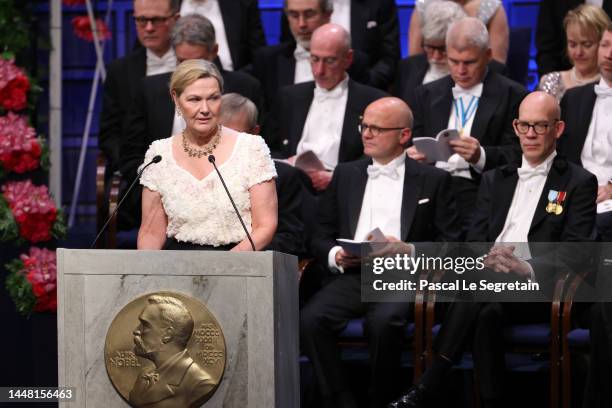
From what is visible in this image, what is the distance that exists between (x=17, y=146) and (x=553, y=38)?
9.41 feet

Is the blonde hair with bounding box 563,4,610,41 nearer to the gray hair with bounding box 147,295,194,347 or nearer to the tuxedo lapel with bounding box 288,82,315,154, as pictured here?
the tuxedo lapel with bounding box 288,82,315,154

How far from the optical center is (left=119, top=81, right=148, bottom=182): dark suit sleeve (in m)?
5.84

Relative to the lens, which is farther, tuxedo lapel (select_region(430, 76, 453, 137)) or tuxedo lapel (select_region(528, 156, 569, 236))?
tuxedo lapel (select_region(430, 76, 453, 137))

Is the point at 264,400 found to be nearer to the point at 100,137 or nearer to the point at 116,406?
the point at 116,406

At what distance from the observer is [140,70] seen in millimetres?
6262

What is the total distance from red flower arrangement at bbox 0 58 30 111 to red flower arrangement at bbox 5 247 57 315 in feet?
2.58

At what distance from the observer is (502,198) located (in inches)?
205

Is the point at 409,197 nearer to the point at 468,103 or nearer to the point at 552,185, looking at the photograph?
the point at 552,185

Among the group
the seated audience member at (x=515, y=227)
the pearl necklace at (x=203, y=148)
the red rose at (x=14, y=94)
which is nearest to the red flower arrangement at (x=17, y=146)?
the red rose at (x=14, y=94)

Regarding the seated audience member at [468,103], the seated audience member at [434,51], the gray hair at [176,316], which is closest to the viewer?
the gray hair at [176,316]

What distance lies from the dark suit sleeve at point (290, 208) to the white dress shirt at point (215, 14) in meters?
1.49

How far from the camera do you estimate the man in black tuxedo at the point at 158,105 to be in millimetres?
5828

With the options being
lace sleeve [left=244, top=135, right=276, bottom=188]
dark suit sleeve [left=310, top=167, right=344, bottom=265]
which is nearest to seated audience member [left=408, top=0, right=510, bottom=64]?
dark suit sleeve [left=310, top=167, right=344, bottom=265]

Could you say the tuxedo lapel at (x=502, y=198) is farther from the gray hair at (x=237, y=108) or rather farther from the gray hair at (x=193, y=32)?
the gray hair at (x=193, y=32)
